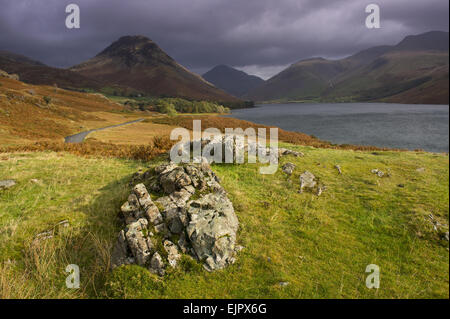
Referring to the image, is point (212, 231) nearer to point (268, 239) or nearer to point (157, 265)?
point (157, 265)

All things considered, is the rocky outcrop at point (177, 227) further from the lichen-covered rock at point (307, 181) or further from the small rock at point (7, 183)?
the small rock at point (7, 183)

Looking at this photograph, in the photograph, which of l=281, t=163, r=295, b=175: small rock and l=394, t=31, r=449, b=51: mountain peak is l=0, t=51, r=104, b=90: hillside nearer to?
l=281, t=163, r=295, b=175: small rock

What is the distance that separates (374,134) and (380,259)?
5650cm

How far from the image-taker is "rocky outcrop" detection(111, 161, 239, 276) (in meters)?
7.12

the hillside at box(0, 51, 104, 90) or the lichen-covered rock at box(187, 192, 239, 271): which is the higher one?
the hillside at box(0, 51, 104, 90)

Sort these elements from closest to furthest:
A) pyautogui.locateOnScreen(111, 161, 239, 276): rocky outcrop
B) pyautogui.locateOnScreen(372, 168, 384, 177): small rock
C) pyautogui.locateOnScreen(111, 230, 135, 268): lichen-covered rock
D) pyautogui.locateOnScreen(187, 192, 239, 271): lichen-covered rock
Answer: pyautogui.locateOnScreen(111, 230, 135, 268): lichen-covered rock → pyautogui.locateOnScreen(111, 161, 239, 276): rocky outcrop → pyautogui.locateOnScreen(187, 192, 239, 271): lichen-covered rock → pyautogui.locateOnScreen(372, 168, 384, 177): small rock

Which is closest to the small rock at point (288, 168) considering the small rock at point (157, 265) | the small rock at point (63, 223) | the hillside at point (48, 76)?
the small rock at point (157, 265)

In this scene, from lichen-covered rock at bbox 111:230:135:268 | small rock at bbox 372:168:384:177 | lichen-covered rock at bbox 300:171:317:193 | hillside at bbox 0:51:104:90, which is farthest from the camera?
hillside at bbox 0:51:104:90

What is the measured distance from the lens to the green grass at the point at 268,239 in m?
6.46

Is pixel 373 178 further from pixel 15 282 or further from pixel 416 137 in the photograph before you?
pixel 416 137

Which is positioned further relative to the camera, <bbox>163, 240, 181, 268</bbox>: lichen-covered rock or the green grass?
<bbox>163, 240, 181, 268</bbox>: lichen-covered rock

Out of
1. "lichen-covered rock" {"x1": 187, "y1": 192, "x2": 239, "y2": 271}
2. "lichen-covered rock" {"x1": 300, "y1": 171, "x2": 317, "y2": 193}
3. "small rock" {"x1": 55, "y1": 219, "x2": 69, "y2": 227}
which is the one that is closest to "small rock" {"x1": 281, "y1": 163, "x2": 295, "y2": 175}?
"lichen-covered rock" {"x1": 300, "y1": 171, "x2": 317, "y2": 193}

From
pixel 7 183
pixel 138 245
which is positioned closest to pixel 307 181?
pixel 138 245
